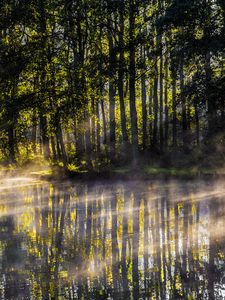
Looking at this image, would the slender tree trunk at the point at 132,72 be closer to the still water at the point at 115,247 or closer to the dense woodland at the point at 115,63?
the dense woodland at the point at 115,63

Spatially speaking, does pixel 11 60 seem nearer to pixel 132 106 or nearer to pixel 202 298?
pixel 132 106

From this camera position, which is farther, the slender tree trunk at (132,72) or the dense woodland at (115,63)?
the slender tree trunk at (132,72)

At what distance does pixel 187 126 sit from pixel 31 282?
32.3 meters

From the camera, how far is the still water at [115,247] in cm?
694

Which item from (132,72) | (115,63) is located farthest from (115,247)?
(132,72)

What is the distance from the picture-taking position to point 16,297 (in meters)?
6.74

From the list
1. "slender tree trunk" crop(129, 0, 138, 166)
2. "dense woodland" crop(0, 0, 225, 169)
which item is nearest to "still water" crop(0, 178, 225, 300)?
"dense woodland" crop(0, 0, 225, 169)

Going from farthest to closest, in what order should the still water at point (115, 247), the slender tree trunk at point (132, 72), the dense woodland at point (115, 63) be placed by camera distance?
the slender tree trunk at point (132, 72)
the dense woodland at point (115, 63)
the still water at point (115, 247)

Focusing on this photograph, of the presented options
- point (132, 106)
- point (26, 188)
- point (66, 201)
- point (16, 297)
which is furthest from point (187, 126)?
point (16, 297)

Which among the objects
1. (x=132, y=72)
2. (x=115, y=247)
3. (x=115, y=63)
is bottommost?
(x=115, y=247)

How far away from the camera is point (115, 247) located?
9523 mm

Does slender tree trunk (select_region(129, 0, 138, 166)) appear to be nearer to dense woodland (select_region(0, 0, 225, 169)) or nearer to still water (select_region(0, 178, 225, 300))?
dense woodland (select_region(0, 0, 225, 169))

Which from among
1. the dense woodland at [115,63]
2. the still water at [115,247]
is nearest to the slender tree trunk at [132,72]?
the dense woodland at [115,63]

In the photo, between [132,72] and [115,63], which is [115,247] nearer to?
[115,63]
